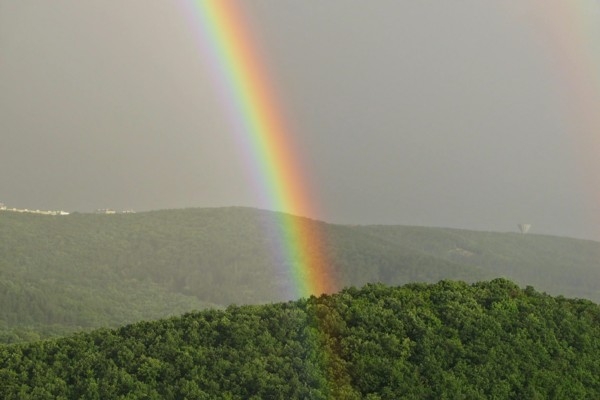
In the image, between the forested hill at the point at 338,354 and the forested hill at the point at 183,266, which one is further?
the forested hill at the point at 183,266

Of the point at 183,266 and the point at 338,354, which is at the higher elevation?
the point at 183,266

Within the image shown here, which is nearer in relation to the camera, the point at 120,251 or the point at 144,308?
the point at 144,308

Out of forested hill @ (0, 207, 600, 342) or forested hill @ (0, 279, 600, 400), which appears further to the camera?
forested hill @ (0, 207, 600, 342)

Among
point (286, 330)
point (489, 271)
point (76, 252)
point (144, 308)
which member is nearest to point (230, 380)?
point (286, 330)

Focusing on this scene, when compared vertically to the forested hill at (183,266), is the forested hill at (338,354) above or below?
below

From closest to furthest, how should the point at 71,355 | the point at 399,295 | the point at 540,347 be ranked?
the point at 71,355 → the point at 540,347 → the point at 399,295

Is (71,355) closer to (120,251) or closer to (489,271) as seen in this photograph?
(120,251)

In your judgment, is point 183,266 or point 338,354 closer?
point 338,354

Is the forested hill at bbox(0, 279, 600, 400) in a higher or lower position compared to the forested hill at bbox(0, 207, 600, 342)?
lower
